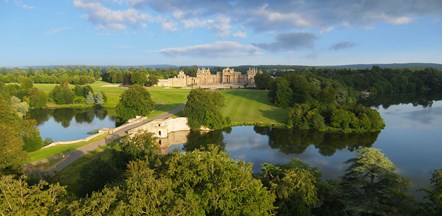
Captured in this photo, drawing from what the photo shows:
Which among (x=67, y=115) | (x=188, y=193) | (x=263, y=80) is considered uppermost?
(x=263, y=80)

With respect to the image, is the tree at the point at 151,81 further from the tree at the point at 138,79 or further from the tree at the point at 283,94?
the tree at the point at 283,94

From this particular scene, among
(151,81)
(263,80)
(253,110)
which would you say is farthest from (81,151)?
(151,81)

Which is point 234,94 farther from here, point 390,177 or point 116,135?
point 390,177

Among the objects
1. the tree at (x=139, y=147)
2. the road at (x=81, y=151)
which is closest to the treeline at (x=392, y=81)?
the road at (x=81, y=151)

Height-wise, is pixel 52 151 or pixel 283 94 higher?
pixel 283 94

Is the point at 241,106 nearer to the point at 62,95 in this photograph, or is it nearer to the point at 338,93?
the point at 338,93

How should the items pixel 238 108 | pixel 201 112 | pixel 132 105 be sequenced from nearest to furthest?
1. pixel 201 112
2. pixel 132 105
3. pixel 238 108

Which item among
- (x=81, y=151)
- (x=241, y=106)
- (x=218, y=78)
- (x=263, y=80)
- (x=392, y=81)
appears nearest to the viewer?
(x=81, y=151)
